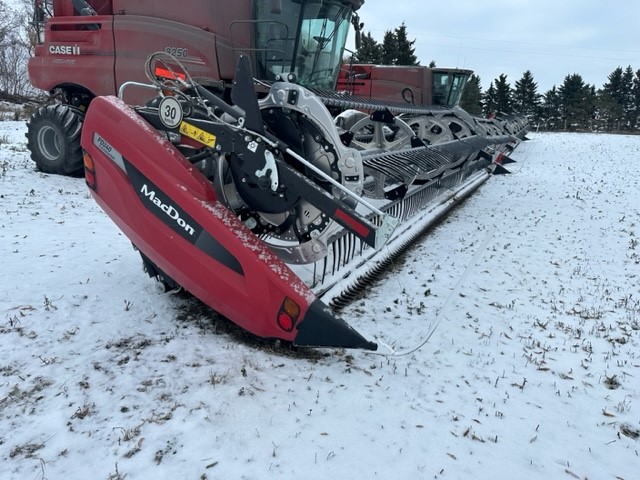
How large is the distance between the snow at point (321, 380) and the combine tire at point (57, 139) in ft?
8.12

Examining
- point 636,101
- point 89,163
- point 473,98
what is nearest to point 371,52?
point 473,98

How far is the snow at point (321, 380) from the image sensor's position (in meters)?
2.07

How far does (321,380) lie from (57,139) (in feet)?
20.9

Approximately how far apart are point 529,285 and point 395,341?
6.12ft

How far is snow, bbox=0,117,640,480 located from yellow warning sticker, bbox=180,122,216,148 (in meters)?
1.14

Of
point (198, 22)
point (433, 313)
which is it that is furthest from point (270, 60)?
point (433, 313)

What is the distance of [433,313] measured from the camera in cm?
367

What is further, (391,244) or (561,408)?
(391,244)

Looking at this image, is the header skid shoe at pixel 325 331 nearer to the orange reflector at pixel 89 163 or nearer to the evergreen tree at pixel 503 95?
the orange reflector at pixel 89 163

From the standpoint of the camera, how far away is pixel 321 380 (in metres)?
2.64

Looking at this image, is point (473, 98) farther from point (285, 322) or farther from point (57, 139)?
point (285, 322)

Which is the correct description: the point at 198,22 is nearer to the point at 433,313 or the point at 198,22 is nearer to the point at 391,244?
the point at 391,244

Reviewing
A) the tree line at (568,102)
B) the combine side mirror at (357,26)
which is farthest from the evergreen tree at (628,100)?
the combine side mirror at (357,26)

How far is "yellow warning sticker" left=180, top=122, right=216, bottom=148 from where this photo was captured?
3.05 metres
